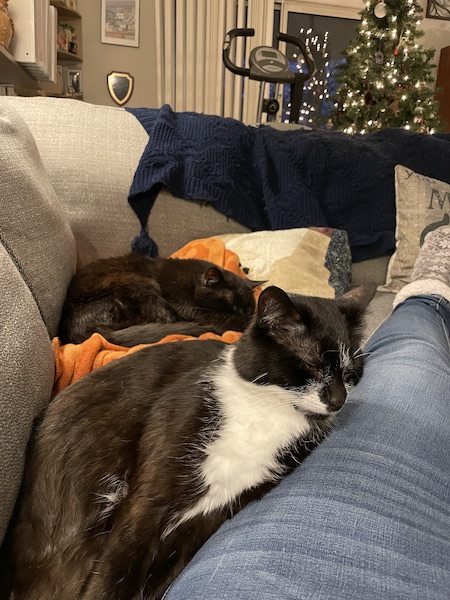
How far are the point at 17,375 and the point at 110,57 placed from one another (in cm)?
411

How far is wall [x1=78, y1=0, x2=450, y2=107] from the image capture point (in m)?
4.00

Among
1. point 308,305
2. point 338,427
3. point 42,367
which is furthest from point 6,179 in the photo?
point 338,427

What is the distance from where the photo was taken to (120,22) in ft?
13.3

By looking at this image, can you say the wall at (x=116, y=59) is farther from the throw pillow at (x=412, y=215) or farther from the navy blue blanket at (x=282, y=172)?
the throw pillow at (x=412, y=215)

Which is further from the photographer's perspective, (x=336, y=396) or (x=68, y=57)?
(x=68, y=57)

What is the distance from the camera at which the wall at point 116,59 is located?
400 centimetres

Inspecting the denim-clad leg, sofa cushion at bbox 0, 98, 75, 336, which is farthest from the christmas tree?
the denim-clad leg

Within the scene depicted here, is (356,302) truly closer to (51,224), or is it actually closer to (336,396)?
(336,396)

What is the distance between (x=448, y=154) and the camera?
2.09 metres

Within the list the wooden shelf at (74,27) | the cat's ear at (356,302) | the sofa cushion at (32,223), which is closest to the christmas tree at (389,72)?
the wooden shelf at (74,27)

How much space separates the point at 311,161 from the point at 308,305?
51.4 inches

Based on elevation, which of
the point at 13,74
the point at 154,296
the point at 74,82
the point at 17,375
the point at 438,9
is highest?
the point at 438,9

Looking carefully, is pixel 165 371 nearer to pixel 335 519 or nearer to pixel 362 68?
pixel 335 519

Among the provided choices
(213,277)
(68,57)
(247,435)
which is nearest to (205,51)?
(68,57)
